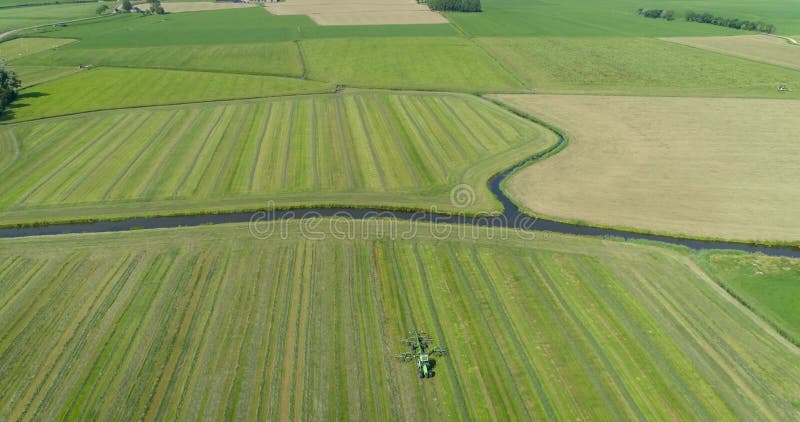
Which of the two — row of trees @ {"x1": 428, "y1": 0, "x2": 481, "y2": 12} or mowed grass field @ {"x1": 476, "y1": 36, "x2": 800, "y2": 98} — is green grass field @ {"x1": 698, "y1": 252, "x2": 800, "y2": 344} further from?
row of trees @ {"x1": 428, "y1": 0, "x2": 481, "y2": 12}

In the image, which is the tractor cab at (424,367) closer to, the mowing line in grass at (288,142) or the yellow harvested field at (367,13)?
the mowing line in grass at (288,142)

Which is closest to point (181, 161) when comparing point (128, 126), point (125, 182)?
point (125, 182)

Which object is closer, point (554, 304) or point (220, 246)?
point (554, 304)

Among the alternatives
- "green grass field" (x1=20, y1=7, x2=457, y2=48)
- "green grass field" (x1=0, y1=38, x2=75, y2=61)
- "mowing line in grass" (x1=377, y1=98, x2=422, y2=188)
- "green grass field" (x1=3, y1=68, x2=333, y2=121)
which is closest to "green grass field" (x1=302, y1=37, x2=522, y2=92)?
"green grass field" (x1=3, y1=68, x2=333, y2=121)

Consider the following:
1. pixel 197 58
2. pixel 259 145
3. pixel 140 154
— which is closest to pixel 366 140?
pixel 259 145

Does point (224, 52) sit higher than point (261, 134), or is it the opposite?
point (224, 52)

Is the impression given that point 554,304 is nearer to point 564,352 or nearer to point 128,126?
point 564,352

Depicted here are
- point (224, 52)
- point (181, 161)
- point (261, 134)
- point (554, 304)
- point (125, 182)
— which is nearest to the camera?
point (554, 304)

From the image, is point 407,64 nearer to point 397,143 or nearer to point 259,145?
point 397,143

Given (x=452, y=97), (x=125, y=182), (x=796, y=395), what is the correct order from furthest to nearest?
(x=452, y=97), (x=125, y=182), (x=796, y=395)
